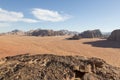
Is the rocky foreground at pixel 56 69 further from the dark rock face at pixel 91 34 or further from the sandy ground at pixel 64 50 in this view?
the dark rock face at pixel 91 34

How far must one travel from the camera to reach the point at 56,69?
21.9 feet

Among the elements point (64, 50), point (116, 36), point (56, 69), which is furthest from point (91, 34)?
point (56, 69)

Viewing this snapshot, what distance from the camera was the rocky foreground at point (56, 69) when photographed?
6.29m

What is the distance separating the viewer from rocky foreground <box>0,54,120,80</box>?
629 cm

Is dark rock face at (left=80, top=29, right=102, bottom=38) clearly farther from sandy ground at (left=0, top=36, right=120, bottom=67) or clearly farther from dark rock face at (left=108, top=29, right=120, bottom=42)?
sandy ground at (left=0, top=36, right=120, bottom=67)

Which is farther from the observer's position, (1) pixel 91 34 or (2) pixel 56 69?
(1) pixel 91 34

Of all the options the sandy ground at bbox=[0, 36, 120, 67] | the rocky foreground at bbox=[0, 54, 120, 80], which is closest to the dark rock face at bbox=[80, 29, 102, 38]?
the sandy ground at bbox=[0, 36, 120, 67]

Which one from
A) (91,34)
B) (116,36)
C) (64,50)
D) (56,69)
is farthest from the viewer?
(91,34)

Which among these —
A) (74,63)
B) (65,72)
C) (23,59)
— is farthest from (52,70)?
(23,59)

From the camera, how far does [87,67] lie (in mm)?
7309

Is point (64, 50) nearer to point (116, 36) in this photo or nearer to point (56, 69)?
point (116, 36)

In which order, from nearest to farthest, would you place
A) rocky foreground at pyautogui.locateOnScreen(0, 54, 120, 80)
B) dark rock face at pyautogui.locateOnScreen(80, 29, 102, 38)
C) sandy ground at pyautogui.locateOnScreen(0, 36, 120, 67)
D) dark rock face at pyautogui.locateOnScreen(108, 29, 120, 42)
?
rocky foreground at pyautogui.locateOnScreen(0, 54, 120, 80) → sandy ground at pyautogui.locateOnScreen(0, 36, 120, 67) → dark rock face at pyautogui.locateOnScreen(108, 29, 120, 42) → dark rock face at pyautogui.locateOnScreen(80, 29, 102, 38)

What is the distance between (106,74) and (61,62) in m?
1.81

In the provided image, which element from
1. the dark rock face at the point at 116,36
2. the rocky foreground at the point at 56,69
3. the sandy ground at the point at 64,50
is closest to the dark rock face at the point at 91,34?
the dark rock face at the point at 116,36
